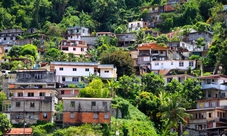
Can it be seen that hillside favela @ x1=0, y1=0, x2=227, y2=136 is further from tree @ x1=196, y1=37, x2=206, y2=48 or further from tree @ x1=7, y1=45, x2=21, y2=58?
tree @ x1=196, y1=37, x2=206, y2=48

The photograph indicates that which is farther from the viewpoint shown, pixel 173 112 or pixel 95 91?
pixel 95 91

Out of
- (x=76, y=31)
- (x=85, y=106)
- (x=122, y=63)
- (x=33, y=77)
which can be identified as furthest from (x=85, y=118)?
(x=76, y=31)

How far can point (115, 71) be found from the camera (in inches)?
2908

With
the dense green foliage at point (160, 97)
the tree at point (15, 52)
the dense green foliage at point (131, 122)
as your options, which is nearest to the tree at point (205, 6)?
the tree at point (15, 52)

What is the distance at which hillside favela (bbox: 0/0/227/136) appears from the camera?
2379 inches

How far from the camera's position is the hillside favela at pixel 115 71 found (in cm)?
6044

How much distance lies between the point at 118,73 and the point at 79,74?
16.5 feet

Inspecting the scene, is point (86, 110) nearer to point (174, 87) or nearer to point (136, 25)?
point (174, 87)

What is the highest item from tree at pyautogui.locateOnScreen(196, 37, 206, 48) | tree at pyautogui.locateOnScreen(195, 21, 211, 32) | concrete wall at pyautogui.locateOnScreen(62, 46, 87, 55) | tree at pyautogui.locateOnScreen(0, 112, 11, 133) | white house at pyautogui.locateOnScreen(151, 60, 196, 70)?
tree at pyautogui.locateOnScreen(195, 21, 211, 32)

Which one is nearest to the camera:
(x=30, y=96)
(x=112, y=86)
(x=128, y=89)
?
(x=30, y=96)

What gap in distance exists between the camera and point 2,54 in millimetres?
86625

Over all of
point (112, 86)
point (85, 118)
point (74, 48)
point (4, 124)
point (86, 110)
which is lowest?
point (4, 124)

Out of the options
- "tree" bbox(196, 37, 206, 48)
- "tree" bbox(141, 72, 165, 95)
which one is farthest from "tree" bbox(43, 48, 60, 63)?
"tree" bbox(196, 37, 206, 48)

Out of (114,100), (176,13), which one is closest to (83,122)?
(114,100)
